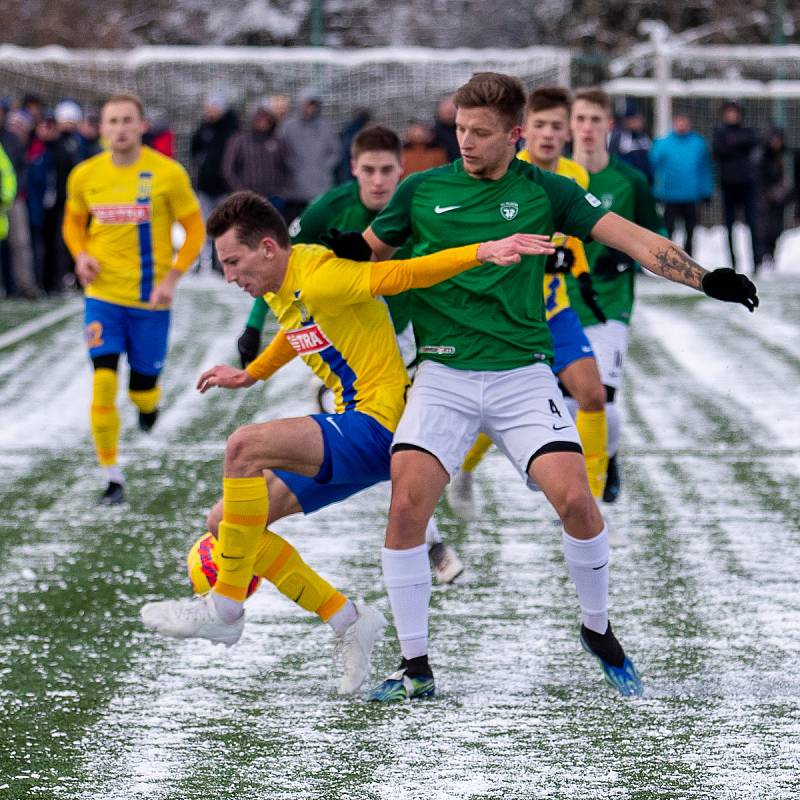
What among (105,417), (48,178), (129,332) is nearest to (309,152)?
(48,178)

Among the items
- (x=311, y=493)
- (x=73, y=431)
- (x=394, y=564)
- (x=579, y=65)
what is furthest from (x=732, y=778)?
(x=579, y=65)

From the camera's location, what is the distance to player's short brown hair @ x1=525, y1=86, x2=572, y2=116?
795 centimetres

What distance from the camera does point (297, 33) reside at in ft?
148

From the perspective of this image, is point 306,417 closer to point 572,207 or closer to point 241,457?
point 241,457

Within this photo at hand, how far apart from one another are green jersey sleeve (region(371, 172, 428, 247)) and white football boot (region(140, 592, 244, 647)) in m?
1.35

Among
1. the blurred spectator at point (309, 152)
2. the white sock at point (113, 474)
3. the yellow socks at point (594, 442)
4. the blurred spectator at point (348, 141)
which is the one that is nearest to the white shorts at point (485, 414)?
the yellow socks at point (594, 442)

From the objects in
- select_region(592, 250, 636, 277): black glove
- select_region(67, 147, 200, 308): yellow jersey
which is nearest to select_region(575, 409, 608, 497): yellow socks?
select_region(592, 250, 636, 277): black glove

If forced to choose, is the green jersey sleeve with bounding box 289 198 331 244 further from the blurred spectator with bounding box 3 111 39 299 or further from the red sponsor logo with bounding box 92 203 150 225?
the blurred spectator with bounding box 3 111 39 299

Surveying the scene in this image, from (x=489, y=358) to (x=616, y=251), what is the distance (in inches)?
117

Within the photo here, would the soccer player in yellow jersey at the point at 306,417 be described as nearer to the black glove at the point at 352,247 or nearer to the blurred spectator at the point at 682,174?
the black glove at the point at 352,247

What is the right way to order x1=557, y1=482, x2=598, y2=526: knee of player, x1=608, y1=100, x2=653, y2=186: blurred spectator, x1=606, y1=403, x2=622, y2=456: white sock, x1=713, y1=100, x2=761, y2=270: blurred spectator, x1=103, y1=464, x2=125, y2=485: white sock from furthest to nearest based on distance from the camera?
x1=713, y1=100, x2=761, y2=270: blurred spectator
x1=608, y1=100, x2=653, y2=186: blurred spectator
x1=103, y1=464, x2=125, y2=485: white sock
x1=606, y1=403, x2=622, y2=456: white sock
x1=557, y1=482, x2=598, y2=526: knee of player

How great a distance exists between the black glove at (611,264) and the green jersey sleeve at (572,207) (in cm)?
281

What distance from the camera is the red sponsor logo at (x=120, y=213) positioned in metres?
9.79

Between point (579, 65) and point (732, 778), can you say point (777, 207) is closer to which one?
point (579, 65)
